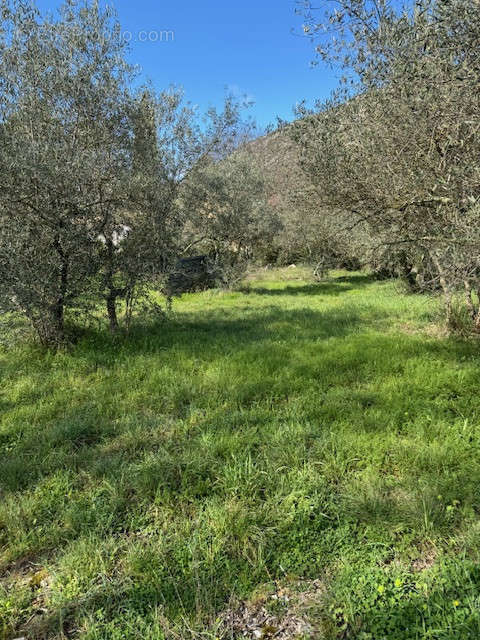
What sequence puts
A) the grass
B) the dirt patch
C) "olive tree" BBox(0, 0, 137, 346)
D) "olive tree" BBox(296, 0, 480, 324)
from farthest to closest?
"olive tree" BBox(0, 0, 137, 346) → "olive tree" BBox(296, 0, 480, 324) → the grass → the dirt patch

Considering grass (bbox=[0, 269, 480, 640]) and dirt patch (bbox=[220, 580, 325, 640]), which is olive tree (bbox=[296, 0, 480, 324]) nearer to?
grass (bbox=[0, 269, 480, 640])

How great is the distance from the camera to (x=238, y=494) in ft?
9.88

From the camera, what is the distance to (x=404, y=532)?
2.60 m

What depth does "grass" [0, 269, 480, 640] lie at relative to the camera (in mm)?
2125

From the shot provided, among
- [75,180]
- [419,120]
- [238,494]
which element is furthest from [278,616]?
[75,180]

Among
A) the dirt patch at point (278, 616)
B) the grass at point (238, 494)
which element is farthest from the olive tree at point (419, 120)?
the dirt patch at point (278, 616)

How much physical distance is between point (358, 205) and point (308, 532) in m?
5.59

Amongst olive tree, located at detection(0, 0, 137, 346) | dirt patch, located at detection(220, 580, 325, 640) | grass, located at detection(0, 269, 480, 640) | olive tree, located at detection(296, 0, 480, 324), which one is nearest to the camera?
dirt patch, located at detection(220, 580, 325, 640)

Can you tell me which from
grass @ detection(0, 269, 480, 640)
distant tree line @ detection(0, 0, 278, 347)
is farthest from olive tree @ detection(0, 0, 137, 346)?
grass @ detection(0, 269, 480, 640)

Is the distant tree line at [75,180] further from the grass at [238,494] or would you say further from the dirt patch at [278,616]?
the dirt patch at [278,616]

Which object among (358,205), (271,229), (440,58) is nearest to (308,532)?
(440,58)

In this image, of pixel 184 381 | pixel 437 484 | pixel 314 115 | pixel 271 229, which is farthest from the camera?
pixel 271 229

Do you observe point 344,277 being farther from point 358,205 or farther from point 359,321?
point 358,205

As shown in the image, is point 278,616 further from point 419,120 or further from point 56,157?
point 56,157
